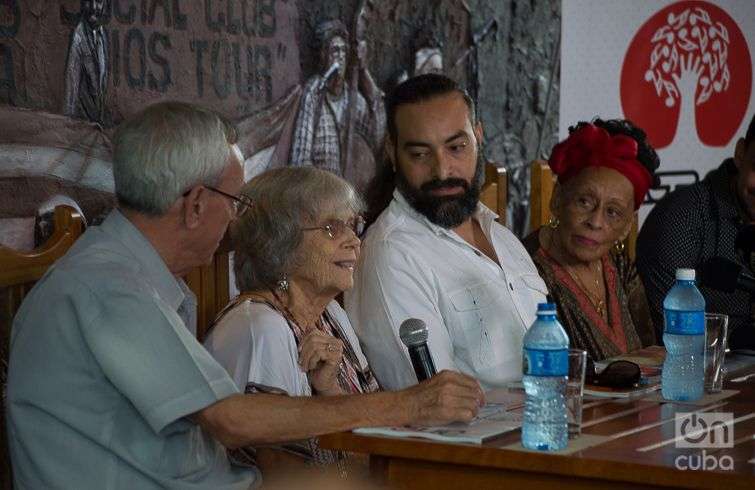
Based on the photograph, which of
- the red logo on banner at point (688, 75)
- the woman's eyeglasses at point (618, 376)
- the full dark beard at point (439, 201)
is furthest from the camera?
the red logo on banner at point (688, 75)

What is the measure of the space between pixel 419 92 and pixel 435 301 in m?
0.59

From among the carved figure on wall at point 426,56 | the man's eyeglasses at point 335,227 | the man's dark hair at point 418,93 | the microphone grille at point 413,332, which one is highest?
the carved figure on wall at point 426,56

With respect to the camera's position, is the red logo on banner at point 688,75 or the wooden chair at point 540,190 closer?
the wooden chair at point 540,190

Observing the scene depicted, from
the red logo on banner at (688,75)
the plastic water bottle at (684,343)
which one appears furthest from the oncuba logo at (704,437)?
the red logo on banner at (688,75)

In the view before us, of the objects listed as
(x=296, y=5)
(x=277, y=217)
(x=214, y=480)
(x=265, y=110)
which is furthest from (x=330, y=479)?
(x=296, y=5)

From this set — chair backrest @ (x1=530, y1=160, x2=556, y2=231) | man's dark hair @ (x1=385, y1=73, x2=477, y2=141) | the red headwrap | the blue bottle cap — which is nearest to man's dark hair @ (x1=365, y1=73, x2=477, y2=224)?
man's dark hair @ (x1=385, y1=73, x2=477, y2=141)

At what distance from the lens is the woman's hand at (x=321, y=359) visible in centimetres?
266

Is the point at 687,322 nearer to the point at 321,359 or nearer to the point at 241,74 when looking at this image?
the point at 321,359

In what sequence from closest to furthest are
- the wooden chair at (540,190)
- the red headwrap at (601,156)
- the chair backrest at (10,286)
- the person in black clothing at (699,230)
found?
the chair backrest at (10,286), the red headwrap at (601,156), the person in black clothing at (699,230), the wooden chair at (540,190)

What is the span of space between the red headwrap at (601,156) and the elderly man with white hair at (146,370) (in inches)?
59.4

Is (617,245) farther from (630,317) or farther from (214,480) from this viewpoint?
(214,480)

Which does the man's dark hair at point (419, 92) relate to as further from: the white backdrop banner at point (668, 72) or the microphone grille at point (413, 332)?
the white backdrop banner at point (668, 72)

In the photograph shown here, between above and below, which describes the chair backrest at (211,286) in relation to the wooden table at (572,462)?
above

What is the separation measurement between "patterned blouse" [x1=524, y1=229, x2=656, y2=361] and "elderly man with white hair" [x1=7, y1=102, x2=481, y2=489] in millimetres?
1215
